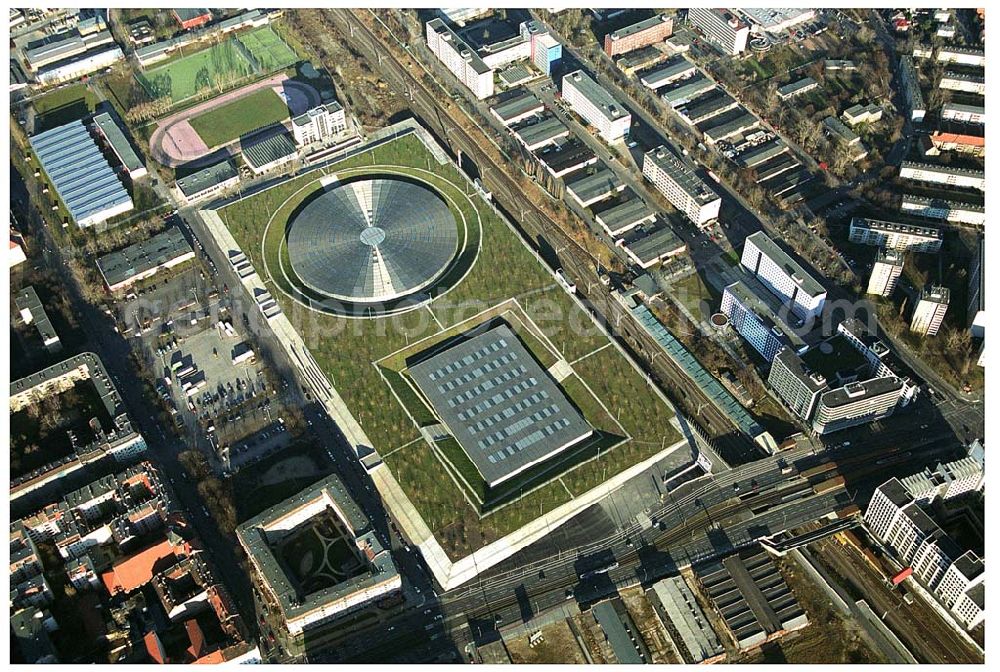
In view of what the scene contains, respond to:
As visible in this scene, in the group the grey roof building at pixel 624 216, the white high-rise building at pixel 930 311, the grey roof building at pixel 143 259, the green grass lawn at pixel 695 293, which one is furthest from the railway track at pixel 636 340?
the grey roof building at pixel 143 259

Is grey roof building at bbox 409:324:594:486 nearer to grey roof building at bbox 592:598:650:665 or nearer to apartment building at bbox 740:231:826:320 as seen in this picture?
grey roof building at bbox 592:598:650:665

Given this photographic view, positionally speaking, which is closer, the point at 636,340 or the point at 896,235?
the point at 636,340

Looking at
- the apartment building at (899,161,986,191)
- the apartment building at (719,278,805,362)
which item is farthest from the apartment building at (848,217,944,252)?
the apartment building at (719,278,805,362)

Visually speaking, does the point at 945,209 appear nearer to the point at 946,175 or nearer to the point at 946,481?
the point at 946,175

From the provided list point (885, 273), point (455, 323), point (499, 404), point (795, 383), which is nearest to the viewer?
point (795, 383)

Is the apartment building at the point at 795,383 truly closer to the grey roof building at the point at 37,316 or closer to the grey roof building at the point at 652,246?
the grey roof building at the point at 652,246

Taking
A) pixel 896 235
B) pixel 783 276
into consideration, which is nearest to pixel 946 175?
pixel 896 235

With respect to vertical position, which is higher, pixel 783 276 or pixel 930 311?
pixel 783 276
